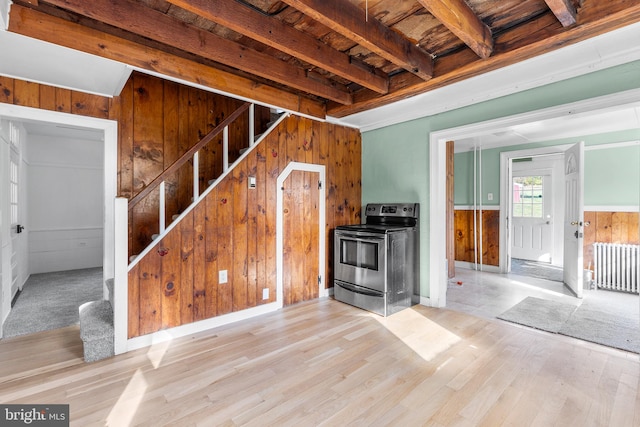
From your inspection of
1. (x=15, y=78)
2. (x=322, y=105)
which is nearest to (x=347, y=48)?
(x=322, y=105)

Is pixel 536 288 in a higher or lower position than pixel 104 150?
lower

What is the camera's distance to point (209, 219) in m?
3.07

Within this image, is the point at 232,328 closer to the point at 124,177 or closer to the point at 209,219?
the point at 209,219

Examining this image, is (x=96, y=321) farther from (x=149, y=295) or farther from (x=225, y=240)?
(x=225, y=240)

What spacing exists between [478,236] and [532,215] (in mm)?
1397

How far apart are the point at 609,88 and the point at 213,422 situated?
3.69 meters

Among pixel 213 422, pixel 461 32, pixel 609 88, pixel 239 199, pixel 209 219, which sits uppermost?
pixel 461 32

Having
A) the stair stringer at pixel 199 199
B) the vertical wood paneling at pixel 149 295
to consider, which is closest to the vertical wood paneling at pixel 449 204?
the stair stringer at pixel 199 199

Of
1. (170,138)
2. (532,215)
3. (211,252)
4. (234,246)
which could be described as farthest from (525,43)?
(532,215)

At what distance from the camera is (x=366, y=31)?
219cm

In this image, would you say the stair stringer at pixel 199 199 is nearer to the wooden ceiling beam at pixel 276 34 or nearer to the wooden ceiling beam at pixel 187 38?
the wooden ceiling beam at pixel 187 38

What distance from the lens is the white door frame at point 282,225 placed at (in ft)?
11.8

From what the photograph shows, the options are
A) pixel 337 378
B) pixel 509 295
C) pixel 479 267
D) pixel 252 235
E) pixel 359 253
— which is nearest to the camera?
pixel 337 378

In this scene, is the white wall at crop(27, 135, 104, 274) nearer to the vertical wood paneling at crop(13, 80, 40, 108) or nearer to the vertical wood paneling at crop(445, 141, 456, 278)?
the vertical wood paneling at crop(13, 80, 40, 108)
